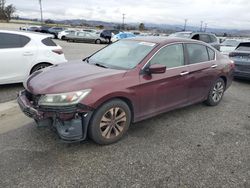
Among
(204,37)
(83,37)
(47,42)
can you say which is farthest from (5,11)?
(47,42)

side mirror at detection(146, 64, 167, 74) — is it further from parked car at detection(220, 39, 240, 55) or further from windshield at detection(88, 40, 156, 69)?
parked car at detection(220, 39, 240, 55)

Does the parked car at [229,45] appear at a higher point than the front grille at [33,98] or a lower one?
higher

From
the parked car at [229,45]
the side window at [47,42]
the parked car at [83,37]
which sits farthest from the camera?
the parked car at [83,37]

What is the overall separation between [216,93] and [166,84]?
78.0 inches

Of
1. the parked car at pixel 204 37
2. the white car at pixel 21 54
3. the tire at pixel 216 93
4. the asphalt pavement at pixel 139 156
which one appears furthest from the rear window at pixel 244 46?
the white car at pixel 21 54

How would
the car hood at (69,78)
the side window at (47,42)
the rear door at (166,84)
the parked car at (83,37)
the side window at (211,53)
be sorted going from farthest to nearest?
the parked car at (83,37), the side window at (47,42), the side window at (211,53), the rear door at (166,84), the car hood at (69,78)

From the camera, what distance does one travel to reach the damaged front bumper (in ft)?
10.2

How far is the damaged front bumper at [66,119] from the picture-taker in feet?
10.2

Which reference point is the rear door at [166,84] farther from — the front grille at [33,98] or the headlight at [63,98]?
the front grille at [33,98]

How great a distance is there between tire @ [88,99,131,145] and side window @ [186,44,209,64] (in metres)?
1.87

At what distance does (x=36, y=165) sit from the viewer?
301cm

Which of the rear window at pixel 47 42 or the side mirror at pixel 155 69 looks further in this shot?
the rear window at pixel 47 42

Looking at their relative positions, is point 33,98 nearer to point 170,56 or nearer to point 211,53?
point 170,56

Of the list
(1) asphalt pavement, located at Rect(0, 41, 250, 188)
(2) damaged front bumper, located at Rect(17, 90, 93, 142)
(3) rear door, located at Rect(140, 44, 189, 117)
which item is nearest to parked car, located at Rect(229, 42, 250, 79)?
(1) asphalt pavement, located at Rect(0, 41, 250, 188)
